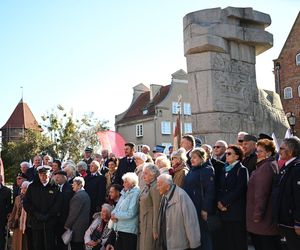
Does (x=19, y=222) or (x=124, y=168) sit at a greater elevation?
(x=124, y=168)

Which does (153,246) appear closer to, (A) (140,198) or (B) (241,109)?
(A) (140,198)

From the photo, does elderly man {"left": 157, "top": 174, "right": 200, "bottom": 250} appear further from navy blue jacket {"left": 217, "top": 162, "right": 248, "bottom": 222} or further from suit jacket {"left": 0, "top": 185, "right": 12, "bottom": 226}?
suit jacket {"left": 0, "top": 185, "right": 12, "bottom": 226}

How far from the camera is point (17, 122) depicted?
7525 cm

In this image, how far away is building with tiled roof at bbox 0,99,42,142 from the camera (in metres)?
73.1

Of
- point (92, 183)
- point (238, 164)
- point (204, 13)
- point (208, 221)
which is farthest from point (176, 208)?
point (204, 13)

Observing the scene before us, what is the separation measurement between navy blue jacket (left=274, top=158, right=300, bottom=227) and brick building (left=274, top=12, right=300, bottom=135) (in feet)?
119

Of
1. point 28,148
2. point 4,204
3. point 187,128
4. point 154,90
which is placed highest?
point 154,90

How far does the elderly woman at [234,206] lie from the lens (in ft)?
20.5

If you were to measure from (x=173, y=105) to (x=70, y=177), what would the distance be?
36005 millimetres

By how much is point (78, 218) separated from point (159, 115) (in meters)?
36.6

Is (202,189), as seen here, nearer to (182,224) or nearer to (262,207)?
(182,224)

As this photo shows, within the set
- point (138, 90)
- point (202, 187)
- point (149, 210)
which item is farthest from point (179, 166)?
point (138, 90)

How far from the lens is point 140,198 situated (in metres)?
6.90

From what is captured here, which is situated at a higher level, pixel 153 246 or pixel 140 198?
pixel 140 198
